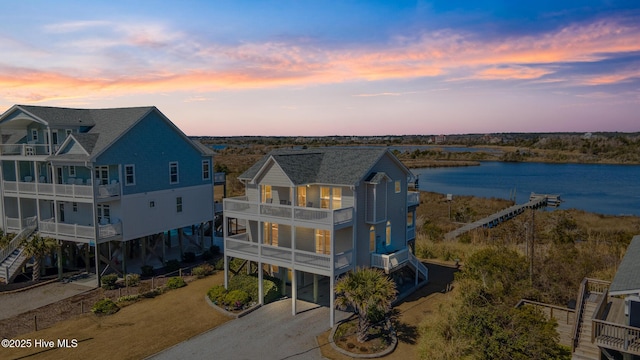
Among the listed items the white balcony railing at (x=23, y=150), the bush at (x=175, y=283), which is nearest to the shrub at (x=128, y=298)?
the bush at (x=175, y=283)

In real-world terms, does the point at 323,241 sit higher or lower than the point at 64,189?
lower

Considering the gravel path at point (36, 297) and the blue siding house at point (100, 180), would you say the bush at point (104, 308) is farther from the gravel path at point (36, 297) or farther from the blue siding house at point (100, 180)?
the blue siding house at point (100, 180)

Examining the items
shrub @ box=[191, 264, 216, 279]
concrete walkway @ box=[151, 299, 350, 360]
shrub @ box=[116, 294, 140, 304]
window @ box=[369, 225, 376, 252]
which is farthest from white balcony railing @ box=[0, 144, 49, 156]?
window @ box=[369, 225, 376, 252]

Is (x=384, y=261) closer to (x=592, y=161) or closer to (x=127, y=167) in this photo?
(x=127, y=167)

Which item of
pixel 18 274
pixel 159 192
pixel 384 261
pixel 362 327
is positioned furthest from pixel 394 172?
pixel 18 274

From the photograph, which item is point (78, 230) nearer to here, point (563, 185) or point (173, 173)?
point (173, 173)

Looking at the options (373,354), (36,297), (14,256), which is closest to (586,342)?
(373,354)
